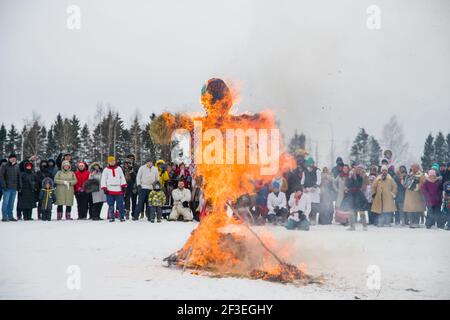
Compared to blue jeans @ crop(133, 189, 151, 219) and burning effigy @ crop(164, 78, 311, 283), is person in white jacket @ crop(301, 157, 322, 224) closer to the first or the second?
blue jeans @ crop(133, 189, 151, 219)

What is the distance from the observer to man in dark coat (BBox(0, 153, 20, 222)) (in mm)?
13211

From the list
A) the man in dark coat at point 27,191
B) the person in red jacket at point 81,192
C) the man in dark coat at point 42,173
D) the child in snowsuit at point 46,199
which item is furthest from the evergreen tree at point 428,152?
the man in dark coat at point 27,191

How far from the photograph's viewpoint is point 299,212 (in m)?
12.2

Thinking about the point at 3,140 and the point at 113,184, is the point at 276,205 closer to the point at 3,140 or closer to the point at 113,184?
the point at 113,184

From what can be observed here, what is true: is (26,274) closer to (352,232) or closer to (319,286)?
(319,286)

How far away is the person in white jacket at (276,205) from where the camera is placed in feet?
44.3

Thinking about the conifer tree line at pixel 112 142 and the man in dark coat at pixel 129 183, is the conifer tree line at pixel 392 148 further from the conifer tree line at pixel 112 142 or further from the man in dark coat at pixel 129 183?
the man in dark coat at pixel 129 183

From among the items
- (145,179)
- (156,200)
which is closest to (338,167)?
(156,200)

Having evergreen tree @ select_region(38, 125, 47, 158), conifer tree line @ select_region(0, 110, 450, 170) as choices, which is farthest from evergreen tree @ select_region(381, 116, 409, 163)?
evergreen tree @ select_region(38, 125, 47, 158)

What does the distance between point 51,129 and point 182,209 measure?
54.9m

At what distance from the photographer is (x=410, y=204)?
13.5 m

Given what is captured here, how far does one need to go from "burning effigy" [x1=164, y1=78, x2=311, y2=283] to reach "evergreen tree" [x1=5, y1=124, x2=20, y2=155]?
62848mm
